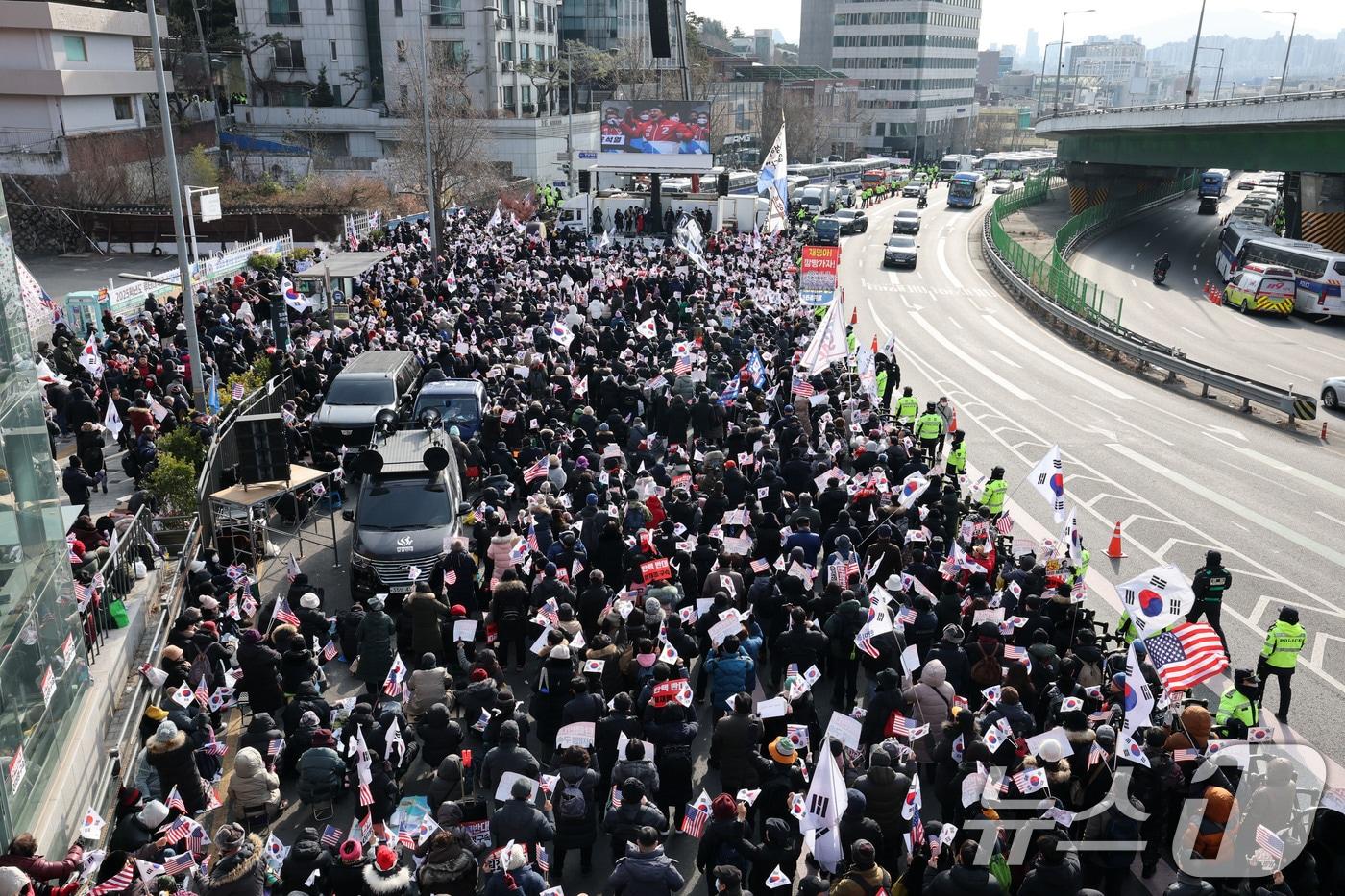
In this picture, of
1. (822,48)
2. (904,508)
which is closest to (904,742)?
(904,508)

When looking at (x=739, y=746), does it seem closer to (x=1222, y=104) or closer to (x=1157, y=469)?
(x=1157, y=469)

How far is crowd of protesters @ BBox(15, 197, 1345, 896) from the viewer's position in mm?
8469

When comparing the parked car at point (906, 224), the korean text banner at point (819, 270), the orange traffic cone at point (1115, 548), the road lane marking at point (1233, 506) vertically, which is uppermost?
the korean text banner at point (819, 270)

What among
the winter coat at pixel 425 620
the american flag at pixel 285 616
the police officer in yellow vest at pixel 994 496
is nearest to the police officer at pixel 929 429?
the police officer in yellow vest at pixel 994 496

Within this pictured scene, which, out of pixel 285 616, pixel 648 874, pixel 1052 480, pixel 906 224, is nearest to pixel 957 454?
pixel 1052 480

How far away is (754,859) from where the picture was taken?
330 inches

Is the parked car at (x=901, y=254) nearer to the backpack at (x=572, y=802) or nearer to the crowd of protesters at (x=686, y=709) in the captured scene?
the crowd of protesters at (x=686, y=709)

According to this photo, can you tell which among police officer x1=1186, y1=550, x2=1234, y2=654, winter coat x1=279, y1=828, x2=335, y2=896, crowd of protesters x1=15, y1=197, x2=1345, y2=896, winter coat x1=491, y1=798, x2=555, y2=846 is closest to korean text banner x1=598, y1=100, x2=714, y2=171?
crowd of protesters x1=15, y1=197, x2=1345, y2=896

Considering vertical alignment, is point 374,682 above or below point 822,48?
below

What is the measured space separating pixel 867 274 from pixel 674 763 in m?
42.7

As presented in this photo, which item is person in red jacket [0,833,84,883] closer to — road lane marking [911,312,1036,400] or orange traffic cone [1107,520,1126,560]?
orange traffic cone [1107,520,1126,560]

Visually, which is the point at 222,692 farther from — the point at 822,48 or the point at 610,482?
the point at 822,48

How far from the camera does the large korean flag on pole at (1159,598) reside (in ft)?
36.4

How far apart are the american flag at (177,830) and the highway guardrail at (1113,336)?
2570 cm
